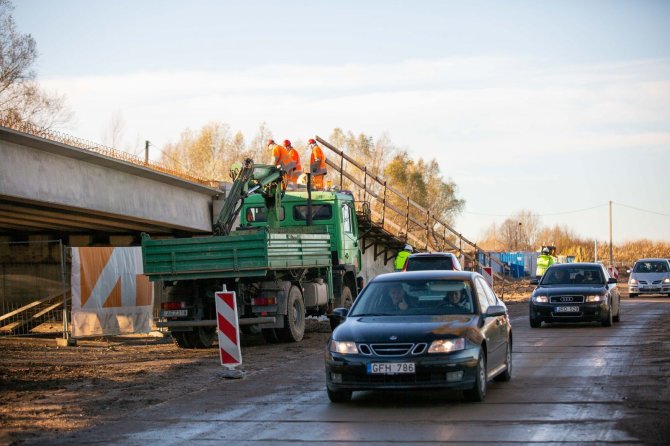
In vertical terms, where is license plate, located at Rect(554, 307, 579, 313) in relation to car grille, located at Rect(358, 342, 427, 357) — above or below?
below

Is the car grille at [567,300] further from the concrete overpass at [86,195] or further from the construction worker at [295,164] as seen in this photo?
the concrete overpass at [86,195]

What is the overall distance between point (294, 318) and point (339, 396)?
9.58 m

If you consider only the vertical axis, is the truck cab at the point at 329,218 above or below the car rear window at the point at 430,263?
above

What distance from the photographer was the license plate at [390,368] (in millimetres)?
10523

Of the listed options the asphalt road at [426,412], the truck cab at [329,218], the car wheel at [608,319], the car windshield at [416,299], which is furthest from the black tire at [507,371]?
the truck cab at [329,218]

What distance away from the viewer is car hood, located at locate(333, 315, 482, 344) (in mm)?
10719

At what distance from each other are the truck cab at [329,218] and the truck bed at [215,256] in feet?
13.4

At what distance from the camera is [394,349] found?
10.6m

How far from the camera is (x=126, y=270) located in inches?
895

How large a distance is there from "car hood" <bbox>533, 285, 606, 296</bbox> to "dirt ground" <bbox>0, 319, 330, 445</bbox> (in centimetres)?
515

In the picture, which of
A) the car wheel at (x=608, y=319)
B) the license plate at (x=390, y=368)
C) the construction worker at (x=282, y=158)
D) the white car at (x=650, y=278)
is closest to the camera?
the license plate at (x=390, y=368)

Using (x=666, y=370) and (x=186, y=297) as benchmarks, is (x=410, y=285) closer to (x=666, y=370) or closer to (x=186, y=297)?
(x=666, y=370)

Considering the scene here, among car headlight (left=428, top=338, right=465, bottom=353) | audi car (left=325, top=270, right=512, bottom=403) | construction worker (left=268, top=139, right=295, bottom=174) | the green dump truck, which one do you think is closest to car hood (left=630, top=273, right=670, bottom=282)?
the green dump truck

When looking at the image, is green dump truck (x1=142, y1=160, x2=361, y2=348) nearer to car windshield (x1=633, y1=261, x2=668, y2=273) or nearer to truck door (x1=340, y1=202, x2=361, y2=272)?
truck door (x1=340, y1=202, x2=361, y2=272)
